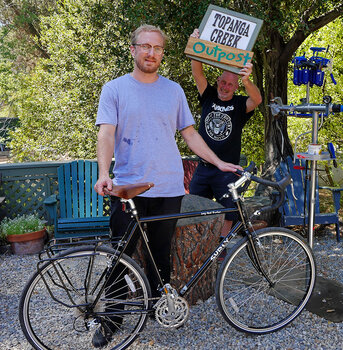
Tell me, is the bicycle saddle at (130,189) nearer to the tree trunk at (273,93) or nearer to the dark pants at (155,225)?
the dark pants at (155,225)

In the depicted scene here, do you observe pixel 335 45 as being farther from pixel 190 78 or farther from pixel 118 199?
pixel 118 199

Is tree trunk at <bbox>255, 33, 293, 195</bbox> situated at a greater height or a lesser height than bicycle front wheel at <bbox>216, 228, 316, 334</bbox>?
greater

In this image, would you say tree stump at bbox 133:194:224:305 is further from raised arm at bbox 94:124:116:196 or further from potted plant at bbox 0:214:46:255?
potted plant at bbox 0:214:46:255

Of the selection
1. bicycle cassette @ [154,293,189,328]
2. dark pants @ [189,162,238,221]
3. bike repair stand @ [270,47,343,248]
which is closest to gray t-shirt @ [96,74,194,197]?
bicycle cassette @ [154,293,189,328]

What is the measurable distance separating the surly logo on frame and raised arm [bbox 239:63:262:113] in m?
0.22

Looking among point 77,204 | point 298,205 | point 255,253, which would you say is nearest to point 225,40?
point 255,253

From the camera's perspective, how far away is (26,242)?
502cm

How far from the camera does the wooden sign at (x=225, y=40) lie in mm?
2859

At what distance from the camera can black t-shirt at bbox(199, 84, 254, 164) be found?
12.6ft

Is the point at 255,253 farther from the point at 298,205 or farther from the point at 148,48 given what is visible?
the point at 298,205

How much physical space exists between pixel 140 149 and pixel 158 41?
2.15 feet

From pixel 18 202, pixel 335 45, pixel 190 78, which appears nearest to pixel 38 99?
pixel 190 78

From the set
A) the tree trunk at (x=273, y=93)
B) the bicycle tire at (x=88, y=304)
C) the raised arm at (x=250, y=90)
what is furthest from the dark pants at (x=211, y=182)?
the tree trunk at (x=273, y=93)

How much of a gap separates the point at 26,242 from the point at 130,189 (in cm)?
311
